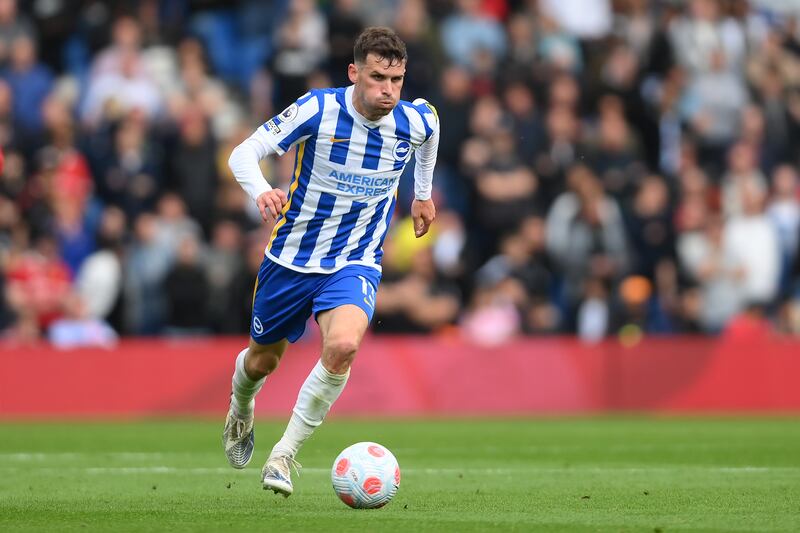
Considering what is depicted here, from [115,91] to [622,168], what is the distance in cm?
627

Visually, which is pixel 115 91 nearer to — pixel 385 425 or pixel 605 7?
pixel 385 425

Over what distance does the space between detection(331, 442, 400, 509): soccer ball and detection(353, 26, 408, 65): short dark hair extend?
2.17m

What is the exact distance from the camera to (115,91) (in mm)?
17562

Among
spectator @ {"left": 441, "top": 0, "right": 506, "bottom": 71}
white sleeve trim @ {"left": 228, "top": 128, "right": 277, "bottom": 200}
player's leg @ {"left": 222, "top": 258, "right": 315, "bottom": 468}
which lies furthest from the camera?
spectator @ {"left": 441, "top": 0, "right": 506, "bottom": 71}

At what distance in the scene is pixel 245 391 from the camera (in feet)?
29.6

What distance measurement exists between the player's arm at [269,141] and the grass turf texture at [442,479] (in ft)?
5.74

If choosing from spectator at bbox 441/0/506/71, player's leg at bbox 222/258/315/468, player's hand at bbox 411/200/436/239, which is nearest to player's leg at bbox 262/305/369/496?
player's leg at bbox 222/258/315/468

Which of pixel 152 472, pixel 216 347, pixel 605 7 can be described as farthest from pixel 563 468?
pixel 605 7

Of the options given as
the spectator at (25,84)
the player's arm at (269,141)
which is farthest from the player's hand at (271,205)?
the spectator at (25,84)

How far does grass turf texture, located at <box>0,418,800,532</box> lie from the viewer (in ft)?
23.1

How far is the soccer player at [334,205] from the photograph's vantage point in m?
8.05

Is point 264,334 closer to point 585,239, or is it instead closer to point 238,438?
point 238,438

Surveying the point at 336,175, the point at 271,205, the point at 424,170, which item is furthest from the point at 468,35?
the point at 271,205

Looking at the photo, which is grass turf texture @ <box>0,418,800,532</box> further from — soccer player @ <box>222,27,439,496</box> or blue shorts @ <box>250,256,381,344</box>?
blue shorts @ <box>250,256,381,344</box>
